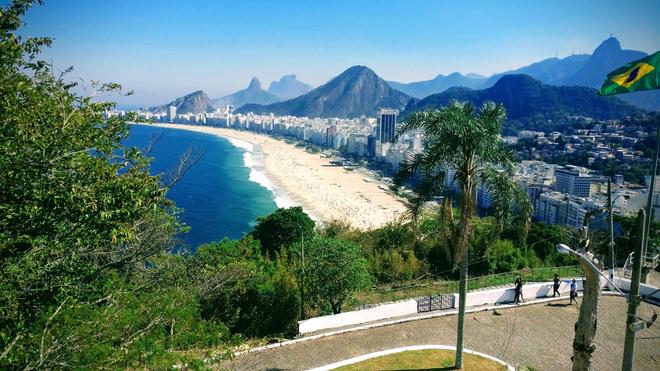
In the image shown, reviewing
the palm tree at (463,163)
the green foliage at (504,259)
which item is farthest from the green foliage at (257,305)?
the green foliage at (504,259)

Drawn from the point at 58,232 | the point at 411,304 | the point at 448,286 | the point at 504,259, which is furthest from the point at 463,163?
the point at 504,259

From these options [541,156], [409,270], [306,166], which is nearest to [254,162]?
[306,166]

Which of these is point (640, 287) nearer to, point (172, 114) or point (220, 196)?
point (220, 196)

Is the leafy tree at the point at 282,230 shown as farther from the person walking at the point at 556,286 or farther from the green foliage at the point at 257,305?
the person walking at the point at 556,286

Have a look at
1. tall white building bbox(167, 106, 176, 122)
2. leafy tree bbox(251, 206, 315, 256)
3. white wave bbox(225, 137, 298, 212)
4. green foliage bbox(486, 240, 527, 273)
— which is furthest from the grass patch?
tall white building bbox(167, 106, 176, 122)

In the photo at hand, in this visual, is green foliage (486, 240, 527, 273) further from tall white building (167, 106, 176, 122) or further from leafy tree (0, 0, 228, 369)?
tall white building (167, 106, 176, 122)
